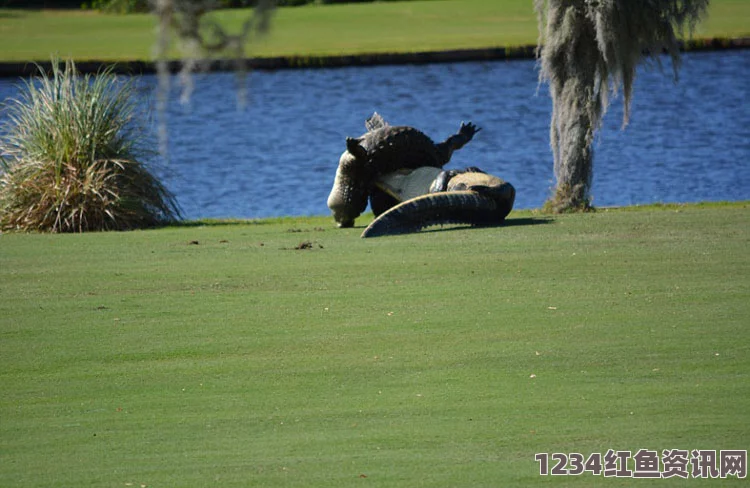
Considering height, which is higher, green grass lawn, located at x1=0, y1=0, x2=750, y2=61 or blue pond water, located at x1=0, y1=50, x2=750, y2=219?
green grass lawn, located at x1=0, y1=0, x2=750, y2=61

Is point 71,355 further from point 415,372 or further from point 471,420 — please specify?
point 471,420

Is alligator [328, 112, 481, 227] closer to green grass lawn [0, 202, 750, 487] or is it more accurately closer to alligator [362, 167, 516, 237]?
alligator [362, 167, 516, 237]

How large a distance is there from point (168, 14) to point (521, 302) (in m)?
6.32

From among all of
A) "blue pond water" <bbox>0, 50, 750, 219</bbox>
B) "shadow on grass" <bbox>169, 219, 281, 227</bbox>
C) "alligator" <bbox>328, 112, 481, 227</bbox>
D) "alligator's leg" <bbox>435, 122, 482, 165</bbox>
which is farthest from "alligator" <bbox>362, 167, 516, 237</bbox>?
"shadow on grass" <bbox>169, 219, 281, 227</bbox>

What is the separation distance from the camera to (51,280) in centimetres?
1082

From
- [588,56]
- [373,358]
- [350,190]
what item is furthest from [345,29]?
[373,358]

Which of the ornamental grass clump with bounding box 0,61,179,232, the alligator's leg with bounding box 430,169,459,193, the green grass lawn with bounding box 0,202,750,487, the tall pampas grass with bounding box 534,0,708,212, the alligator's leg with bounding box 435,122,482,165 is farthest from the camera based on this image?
the ornamental grass clump with bounding box 0,61,179,232

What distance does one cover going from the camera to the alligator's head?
46.6 feet

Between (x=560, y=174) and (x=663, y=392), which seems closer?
(x=663, y=392)

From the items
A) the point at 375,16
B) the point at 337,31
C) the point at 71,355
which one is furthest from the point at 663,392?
the point at 375,16

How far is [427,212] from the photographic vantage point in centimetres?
1300

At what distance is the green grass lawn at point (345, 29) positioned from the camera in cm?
5106

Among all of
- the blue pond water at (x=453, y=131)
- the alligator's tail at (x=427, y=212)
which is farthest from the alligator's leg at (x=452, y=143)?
the alligator's tail at (x=427, y=212)

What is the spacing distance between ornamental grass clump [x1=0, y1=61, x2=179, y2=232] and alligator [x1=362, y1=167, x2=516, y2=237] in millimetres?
4014
